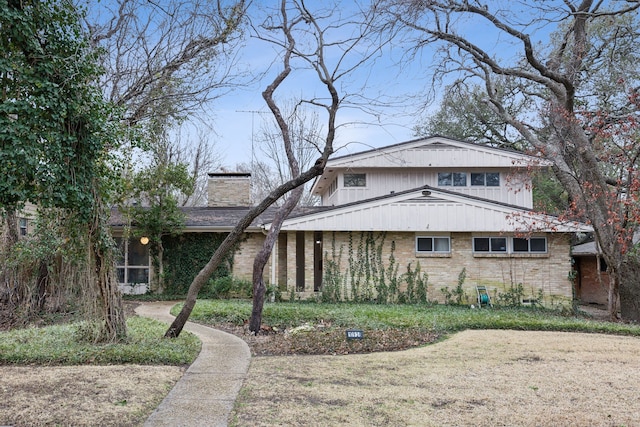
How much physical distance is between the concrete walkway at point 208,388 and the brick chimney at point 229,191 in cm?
1317

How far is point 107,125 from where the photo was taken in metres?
7.92

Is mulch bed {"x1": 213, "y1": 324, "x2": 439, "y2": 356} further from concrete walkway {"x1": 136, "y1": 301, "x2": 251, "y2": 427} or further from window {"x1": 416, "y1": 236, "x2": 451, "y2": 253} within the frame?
window {"x1": 416, "y1": 236, "x2": 451, "y2": 253}

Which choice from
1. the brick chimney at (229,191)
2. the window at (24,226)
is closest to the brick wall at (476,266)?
the brick chimney at (229,191)

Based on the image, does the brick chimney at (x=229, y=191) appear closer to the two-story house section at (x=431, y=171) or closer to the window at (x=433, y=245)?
the two-story house section at (x=431, y=171)

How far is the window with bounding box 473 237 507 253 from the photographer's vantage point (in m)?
16.9

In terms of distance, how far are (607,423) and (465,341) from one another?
16.1ft

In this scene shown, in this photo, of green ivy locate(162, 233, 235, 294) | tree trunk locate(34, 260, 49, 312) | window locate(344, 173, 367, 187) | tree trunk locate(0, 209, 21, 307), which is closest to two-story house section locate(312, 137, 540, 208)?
window locate(344, 173, 367, 187)

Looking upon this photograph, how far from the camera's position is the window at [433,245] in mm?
16969

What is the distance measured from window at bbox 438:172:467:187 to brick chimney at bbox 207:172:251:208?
8565mm

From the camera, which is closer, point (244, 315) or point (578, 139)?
point (244, 315)

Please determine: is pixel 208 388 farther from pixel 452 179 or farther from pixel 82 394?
pixel 452 179

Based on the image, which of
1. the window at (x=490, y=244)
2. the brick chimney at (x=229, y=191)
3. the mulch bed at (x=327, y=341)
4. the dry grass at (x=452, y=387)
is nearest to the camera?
the dry grass at (x=452, y=387)

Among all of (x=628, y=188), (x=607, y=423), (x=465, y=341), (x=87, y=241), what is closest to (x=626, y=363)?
(x=465, y=341)

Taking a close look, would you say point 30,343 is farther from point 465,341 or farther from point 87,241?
point 465,341
